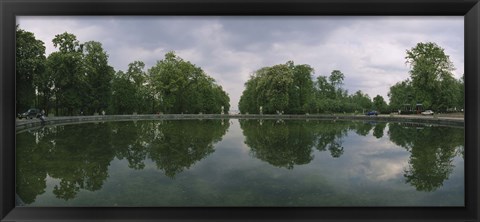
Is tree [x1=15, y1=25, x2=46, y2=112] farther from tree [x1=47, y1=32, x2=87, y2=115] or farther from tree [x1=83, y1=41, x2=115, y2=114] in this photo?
tree [x1=83, y1=41, x2=115, y2=114]

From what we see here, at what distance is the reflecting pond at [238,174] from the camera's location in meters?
3.69

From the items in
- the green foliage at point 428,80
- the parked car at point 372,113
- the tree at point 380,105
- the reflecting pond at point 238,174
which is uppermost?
the green foliage at point 428,80

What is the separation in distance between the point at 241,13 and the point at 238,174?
3.15 metres

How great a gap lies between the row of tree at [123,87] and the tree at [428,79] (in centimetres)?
1247

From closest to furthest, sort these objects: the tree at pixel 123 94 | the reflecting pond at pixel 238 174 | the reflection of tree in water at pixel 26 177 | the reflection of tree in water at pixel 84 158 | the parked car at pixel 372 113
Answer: the reflection of tree in water at pixel 26 177 < the reflection of tree in water at pixel 84 158 < the reflecting pond at pixel 238 174 < the parked car at pixel 372 113 < the tree at pixel 123 94

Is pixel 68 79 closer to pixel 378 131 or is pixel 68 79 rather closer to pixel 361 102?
pixel 378 131

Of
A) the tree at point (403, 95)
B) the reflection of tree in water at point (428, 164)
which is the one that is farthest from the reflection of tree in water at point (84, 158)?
the tree at point (403, 95)

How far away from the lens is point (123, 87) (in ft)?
64.7

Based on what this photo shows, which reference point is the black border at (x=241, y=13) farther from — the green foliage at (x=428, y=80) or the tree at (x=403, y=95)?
the tree at (x=403, y=95)

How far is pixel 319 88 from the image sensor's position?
21609 mm

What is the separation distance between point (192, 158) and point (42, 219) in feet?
12.8

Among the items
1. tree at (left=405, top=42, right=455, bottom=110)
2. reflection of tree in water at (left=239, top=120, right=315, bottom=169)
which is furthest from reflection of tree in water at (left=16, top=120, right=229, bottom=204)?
tree at (left=405, top=42, right=455, bottom=110)

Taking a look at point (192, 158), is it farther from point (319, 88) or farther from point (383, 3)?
point (319, 88)

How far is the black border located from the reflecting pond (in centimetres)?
12
